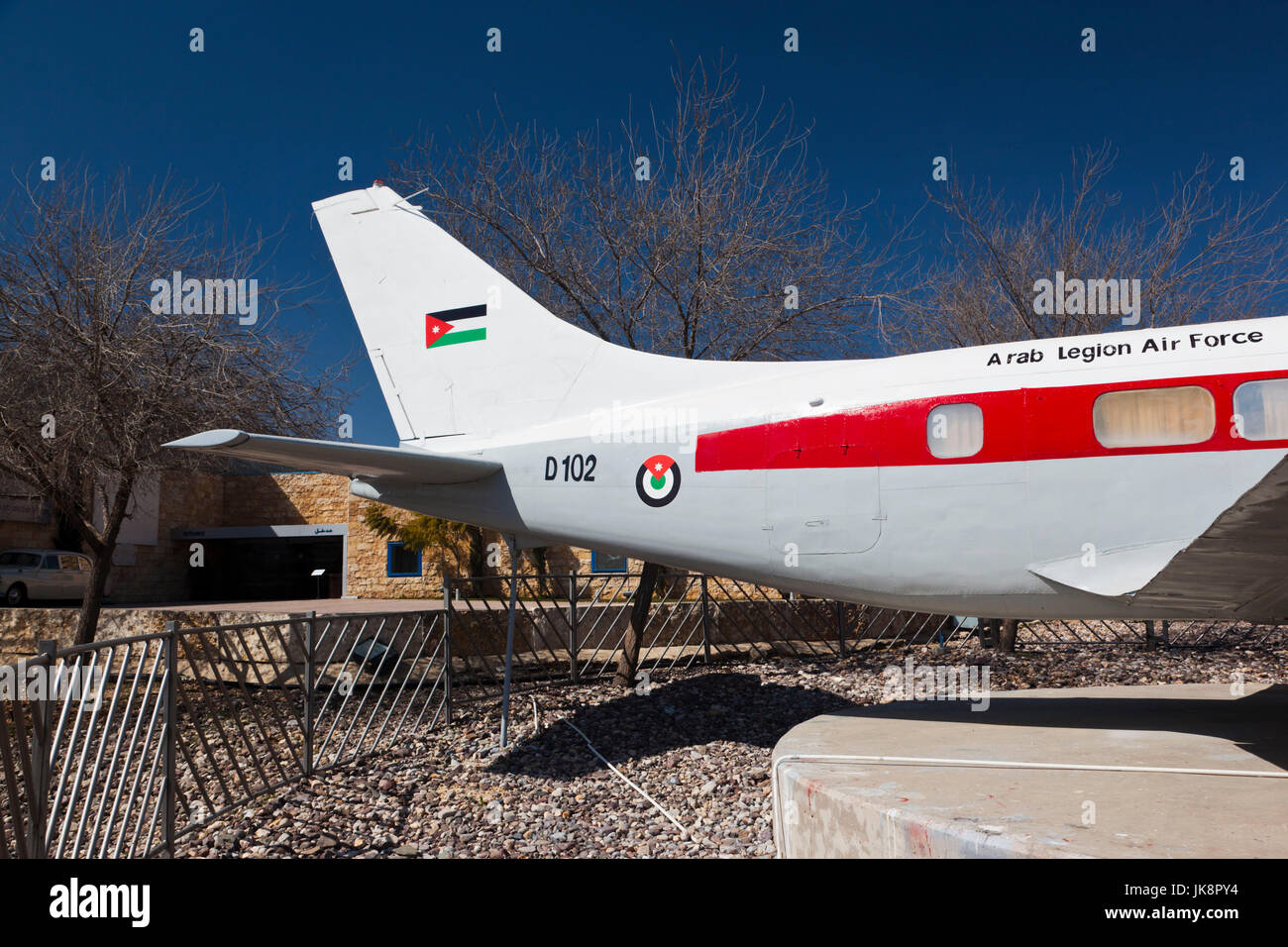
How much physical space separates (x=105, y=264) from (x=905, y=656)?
15.5 m

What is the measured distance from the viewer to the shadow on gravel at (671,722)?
9.84m

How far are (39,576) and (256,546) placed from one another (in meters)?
11.2

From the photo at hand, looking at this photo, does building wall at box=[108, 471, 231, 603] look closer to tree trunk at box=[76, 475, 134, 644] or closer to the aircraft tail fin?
tree trunk at box=[76, 475, 134, 644]

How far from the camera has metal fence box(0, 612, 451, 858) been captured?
5086mm

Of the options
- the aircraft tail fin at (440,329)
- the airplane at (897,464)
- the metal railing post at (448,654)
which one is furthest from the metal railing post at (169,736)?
the metal railing post at (448,654)

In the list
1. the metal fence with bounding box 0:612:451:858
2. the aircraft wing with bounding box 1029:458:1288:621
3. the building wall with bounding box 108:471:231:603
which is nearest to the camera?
the aircraft wing with bounding box 1029:458:1288:621

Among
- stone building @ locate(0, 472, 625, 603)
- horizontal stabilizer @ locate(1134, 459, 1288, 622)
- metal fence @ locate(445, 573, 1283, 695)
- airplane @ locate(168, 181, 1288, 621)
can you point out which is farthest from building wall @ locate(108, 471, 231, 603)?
horizontal stabilizer @ locate(1134, 459, 1288, 622)

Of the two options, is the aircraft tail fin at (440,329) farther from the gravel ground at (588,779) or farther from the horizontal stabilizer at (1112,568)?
the horizontal stabilizer at (1112,568)

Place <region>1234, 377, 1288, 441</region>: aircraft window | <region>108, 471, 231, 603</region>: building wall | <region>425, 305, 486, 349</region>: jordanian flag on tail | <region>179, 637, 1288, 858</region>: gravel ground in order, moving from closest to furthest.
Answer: <region>1234, 377, 1288, 441</region>: aircraft window → <region>179, 637, 1288, 858</region>: gravel ground → <region>425, 305, 486, 349</region>: jordanian flag on tail → <region>108, 471, 231, 603</region>: building wall

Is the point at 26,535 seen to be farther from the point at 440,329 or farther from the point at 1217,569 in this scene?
the point at 1217,569

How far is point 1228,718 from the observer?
7.84 meters

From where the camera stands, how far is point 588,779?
9.10 m

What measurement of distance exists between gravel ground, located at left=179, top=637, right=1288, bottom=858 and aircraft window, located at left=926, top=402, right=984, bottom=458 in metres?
3.80
